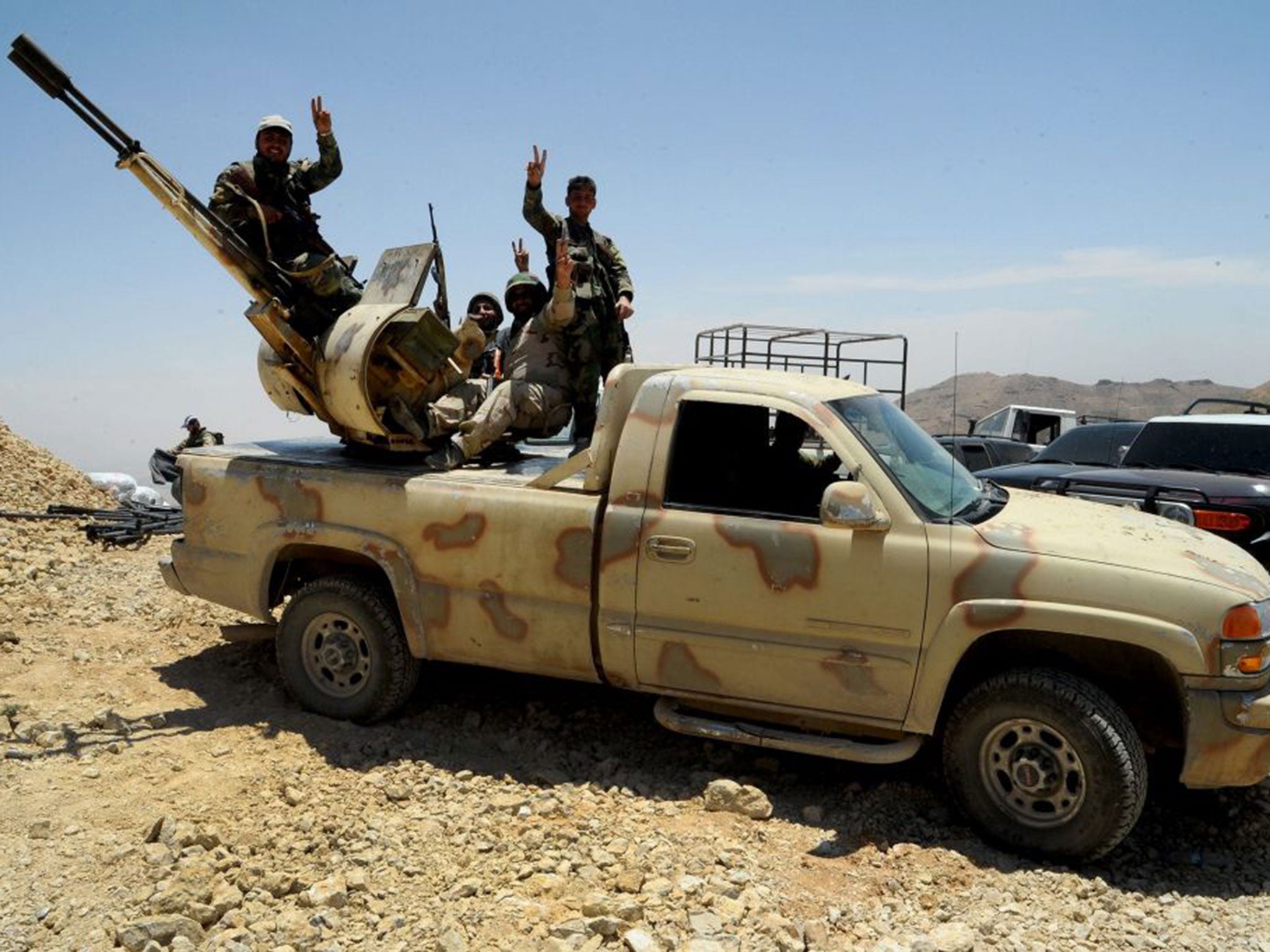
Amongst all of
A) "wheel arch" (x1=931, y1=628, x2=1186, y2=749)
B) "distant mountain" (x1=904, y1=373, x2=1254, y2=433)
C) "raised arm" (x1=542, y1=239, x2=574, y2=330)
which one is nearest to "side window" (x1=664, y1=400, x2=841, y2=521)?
"wheel arch" (x1=931, y1=628, x2=1186, y2=749)

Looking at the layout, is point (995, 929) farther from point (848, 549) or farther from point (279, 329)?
point (279, 329)

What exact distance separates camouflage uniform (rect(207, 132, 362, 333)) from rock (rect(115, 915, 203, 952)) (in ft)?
11.2

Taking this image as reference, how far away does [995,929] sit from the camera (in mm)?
3520

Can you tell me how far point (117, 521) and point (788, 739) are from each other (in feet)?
25.7

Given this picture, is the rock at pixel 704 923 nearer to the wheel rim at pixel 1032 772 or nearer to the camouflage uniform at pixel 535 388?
the wheel rim at pixel 1032 772

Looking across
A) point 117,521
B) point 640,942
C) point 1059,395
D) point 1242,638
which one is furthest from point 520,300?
point 1059,395

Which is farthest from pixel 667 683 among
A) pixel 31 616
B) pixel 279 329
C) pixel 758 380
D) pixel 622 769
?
pixel 31 616

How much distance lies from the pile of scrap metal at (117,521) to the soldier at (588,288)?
16.1 feet

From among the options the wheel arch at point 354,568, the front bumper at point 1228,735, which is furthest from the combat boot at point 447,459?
the front bumper at point 1228,735

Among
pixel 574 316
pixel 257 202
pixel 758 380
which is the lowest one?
pixel 758 380

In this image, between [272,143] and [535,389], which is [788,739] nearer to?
[535,389]

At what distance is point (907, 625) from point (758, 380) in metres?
1.31

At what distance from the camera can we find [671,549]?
4430 millimetres

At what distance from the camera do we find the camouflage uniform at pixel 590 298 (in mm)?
6305
